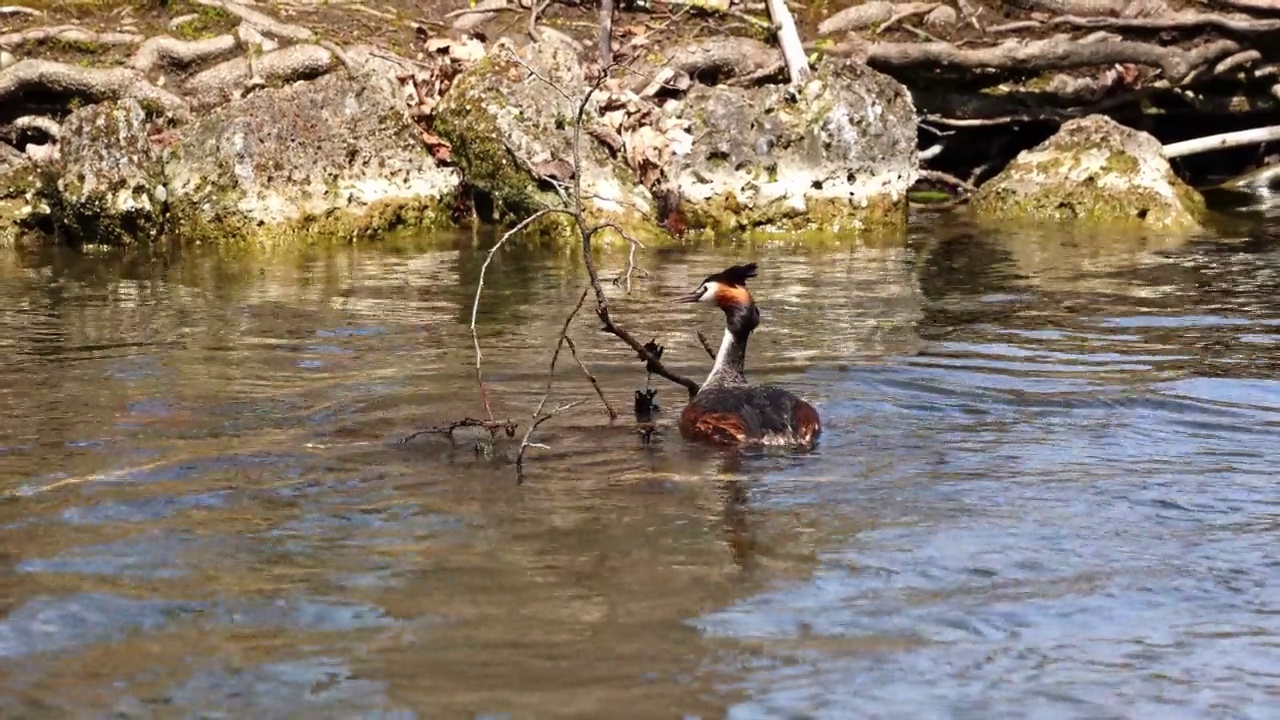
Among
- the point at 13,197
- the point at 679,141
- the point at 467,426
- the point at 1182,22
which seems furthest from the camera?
the point at 1182,22

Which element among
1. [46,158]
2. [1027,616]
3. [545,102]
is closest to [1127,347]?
[1027,616]

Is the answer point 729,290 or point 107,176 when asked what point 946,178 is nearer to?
point 107,176

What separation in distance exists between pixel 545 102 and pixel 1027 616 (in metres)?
11.0

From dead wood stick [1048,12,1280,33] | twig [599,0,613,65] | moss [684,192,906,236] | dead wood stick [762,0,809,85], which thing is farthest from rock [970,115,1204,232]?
twig [599,0,613,65]

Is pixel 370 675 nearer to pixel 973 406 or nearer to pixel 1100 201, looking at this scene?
pixel 973 406

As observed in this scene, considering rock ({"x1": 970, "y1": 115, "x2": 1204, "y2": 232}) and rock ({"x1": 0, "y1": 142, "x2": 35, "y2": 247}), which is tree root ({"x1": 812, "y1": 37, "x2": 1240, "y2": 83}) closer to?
rock ({"x1": 970, "y1": 115, "x2": 1204, "y2": 232})

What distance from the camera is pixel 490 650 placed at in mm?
4781

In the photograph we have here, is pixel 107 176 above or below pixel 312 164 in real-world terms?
below

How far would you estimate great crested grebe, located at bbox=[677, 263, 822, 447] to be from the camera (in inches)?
283

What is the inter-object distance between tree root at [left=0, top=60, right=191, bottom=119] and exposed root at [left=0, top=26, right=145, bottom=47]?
1.30 ft

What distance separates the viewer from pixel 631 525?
6.01 meters

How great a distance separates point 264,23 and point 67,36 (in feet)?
6.20

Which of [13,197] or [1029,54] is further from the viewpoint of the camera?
[1029,54]

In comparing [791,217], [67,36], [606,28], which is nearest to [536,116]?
[606,28]
